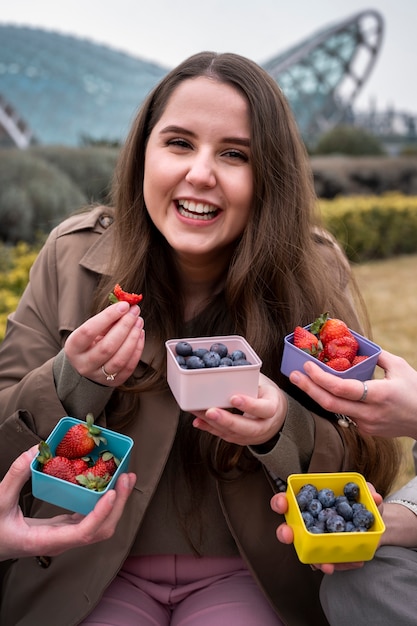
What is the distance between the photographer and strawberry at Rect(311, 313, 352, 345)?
5.53 feet

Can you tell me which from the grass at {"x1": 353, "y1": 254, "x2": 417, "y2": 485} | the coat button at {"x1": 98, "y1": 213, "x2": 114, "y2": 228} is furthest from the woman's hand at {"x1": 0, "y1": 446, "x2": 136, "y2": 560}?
the grass at {"x1": 353, "y1": 254, "x2": 417, "y2": 485}

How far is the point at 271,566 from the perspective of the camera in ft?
5.93

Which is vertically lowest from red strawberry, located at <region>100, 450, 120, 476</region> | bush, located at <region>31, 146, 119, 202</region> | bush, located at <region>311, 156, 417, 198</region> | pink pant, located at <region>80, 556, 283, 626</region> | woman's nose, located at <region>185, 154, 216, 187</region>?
bush, located at <region>311, 156, 417, 198</region>

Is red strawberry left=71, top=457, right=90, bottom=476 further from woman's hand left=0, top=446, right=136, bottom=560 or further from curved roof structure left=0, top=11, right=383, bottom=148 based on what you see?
curved roof structure left=0, top=11, right=383, bottom=148

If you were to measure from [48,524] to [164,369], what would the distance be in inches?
21.1

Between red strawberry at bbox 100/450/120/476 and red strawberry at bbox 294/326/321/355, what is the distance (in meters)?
0.57

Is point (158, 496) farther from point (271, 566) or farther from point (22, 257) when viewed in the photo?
point (22, 257)

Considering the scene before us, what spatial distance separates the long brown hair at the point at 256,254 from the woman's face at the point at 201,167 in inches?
1.6

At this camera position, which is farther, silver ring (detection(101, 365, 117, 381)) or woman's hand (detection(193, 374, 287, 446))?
silver ring (detection(101, 365, 117, 381))

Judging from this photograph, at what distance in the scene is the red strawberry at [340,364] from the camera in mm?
1597

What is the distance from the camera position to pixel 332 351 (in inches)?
65.0

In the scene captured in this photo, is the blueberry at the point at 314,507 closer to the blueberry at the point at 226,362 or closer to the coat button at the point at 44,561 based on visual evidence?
the blueberry at the point at 226,362

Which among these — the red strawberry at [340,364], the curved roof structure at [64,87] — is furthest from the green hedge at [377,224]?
the red strawberry at [340,364]

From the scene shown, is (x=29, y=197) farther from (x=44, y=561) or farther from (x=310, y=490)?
(x=310, y=490)
